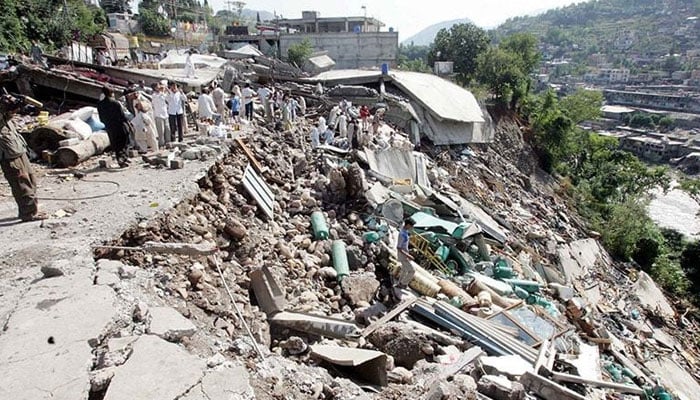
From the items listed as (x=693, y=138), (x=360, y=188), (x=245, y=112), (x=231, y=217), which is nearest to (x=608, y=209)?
(x=360, y=188)

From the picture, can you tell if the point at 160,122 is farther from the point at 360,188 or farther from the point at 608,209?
the point at 608,209

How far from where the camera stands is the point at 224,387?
9.61 feet

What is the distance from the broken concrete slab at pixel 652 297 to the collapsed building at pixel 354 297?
0.08m

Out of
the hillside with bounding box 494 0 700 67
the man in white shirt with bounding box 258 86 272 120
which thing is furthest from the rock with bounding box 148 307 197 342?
the hillside with bounding box 494 0 700 67

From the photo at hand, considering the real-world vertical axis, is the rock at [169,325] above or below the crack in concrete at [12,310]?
below

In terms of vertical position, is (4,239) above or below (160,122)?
below

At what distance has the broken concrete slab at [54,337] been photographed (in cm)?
269

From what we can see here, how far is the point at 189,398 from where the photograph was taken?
278cm

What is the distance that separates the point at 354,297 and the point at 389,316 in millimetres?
660

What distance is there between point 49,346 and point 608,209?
70.7 ft

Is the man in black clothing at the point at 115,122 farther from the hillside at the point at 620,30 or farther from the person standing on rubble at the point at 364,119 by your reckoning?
the hillside at the point at 620,30

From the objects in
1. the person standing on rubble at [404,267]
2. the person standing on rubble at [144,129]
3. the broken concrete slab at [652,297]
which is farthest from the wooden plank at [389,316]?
the broken concrete slab at [652,297]

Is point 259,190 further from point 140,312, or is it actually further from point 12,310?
point 12,310

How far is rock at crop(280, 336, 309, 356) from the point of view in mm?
4348
